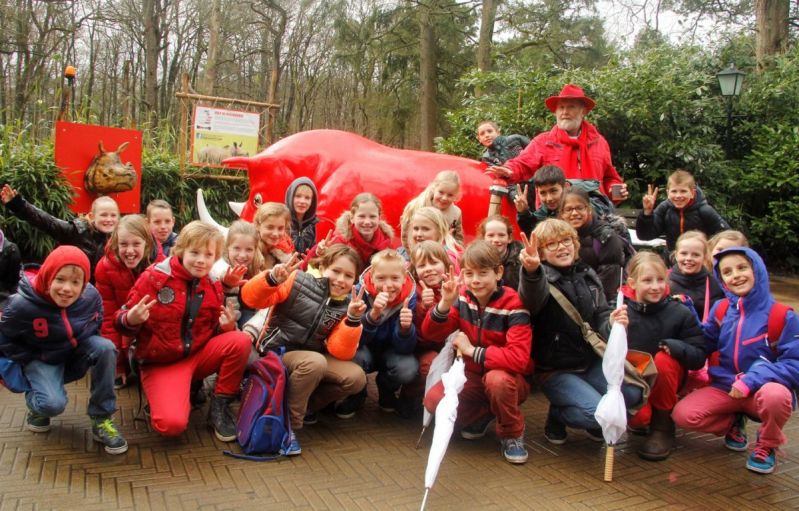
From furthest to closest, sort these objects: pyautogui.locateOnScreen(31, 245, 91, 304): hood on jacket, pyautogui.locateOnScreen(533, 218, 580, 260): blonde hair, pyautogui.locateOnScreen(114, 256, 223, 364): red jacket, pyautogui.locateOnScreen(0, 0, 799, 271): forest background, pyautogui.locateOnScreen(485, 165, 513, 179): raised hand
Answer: pyautogui.locateOnScreen(0, 0, 799, 271): forest background
pyautogui.locateOnScreen(485, 165, 513, 179): raised hand
pyautogui.locateOnScreen(533, 218, 580, 260): blonde hair
pyautogui.locateOnScreen(114, 256, 223, 364): red jacket
pyautogui.locateOnScreen(31, 245, 91, 304): hood on jacket

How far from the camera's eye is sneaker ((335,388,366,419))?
4113 millimetres

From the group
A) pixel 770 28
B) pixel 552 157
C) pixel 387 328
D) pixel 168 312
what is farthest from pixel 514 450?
pixel 770 28

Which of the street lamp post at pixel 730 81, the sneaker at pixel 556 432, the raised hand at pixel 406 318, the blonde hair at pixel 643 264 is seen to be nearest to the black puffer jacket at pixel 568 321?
the blonde hair at pixel 643 264

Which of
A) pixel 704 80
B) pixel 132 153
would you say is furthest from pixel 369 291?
pixel 704 80

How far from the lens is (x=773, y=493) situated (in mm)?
3309

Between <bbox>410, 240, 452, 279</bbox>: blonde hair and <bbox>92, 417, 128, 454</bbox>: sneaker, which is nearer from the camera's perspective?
<bbox>92, 417, 128, 454</bbox>: sneaker

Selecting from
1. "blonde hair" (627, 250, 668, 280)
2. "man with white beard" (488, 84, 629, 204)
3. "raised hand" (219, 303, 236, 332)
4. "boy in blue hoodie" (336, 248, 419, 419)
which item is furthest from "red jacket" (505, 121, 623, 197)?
"raised hand" (219, 303, 236, 332)

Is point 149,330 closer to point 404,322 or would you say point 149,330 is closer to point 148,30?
point 404,322

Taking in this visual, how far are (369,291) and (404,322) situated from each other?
299 mm

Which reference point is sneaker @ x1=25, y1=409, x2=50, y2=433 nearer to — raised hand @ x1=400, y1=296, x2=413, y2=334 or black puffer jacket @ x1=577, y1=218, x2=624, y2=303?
raised hand @ x1=400, y1=296, x2=413, y2=334

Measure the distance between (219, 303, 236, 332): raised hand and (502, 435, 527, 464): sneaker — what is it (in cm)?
167

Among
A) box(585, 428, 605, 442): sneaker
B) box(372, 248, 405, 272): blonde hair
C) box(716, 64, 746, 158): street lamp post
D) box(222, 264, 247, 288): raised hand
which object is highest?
box(716, 64, 746, 158): street lamp post

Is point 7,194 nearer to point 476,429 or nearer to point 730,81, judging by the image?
point 476,429

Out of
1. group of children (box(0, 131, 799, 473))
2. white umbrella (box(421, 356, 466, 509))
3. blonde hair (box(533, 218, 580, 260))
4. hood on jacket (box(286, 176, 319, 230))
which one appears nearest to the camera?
white umbrella (box(421, 356, 466, 509))
